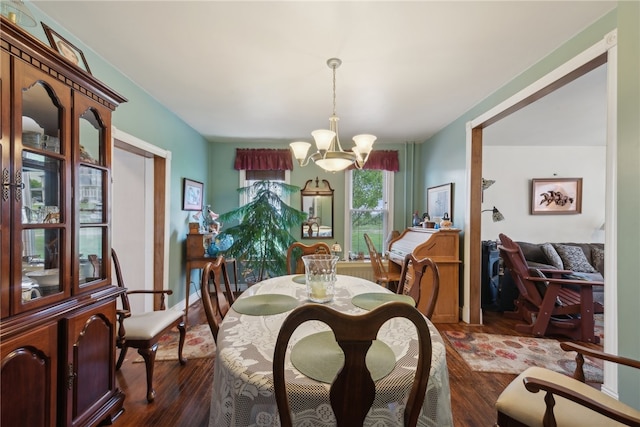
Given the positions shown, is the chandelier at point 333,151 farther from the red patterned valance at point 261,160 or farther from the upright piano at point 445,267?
the red patterned valance at point 261,160

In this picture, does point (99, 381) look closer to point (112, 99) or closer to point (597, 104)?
point (112, 99)

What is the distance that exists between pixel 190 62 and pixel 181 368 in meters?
2.47

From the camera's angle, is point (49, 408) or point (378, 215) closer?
point (49, 408)

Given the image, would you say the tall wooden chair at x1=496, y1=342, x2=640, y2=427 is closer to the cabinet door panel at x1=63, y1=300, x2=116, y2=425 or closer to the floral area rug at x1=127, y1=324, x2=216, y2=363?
the cabinet door panel at x1=63, y1=300, x2=116, y2=425

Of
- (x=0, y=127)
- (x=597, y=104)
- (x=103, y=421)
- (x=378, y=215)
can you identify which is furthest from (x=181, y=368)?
(x=597, y=104)

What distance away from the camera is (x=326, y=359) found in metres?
0.97

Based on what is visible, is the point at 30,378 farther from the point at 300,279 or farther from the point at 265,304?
the point at 300,279

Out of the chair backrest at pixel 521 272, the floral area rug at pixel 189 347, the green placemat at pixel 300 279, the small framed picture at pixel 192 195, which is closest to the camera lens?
the green placemat at pixel 300 279

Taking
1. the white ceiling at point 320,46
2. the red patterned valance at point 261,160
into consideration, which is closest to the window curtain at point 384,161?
the red patterned valance at point 261,160

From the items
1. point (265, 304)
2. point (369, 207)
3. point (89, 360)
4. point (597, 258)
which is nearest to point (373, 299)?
point (265, 304)

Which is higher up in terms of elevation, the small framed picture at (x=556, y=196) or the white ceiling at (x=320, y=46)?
the white ceiling at (x=320, y=46)

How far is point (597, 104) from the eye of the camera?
299cm

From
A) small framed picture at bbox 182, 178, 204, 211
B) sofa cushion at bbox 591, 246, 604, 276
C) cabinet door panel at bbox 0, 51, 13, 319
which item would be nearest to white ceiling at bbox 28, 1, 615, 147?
cabinet door panel at bbox 0, 51, 13, 319

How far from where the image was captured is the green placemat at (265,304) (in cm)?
144
